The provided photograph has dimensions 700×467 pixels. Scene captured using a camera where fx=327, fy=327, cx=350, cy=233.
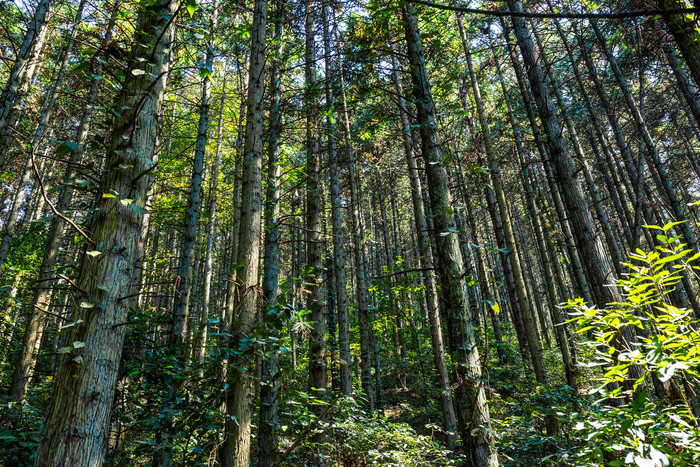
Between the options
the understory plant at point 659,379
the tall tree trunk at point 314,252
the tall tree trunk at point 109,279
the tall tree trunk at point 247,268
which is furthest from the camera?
the tall tree trunk at point 314,252

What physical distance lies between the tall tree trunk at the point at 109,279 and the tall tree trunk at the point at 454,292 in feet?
7.95

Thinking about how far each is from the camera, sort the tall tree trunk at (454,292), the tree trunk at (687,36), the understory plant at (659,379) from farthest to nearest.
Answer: the tall tree trunk at (454,292), the tree trunk at (687,36), the understory plant at (659,379)

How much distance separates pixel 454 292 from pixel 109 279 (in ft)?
9.12

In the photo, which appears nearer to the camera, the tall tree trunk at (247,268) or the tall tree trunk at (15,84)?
the tall tree trunk at (247,268)

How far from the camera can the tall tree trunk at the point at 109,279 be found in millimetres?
1871

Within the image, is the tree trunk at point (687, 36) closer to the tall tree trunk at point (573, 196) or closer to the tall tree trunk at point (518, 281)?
the tall tree trunk at point (573, 196)

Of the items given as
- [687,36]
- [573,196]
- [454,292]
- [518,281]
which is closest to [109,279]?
[454,292]

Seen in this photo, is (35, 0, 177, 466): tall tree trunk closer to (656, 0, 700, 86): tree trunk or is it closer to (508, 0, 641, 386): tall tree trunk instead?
(656, 0, 700, 86): tree trunk

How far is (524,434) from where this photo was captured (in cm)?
548

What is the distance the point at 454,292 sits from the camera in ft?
10.3

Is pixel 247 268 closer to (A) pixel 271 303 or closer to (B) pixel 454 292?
(A) pixel 271 303

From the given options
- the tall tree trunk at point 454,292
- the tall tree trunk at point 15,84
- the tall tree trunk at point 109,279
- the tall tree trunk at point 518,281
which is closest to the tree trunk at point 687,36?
the tall tree trunk at point 454,292

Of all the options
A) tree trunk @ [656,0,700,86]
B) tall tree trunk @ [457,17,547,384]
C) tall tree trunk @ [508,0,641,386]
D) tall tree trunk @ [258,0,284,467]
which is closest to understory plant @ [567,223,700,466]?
tree trunk @ [656,0,700,86]

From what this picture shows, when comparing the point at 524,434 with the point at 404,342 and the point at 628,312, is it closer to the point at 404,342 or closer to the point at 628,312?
the point at 628,312
